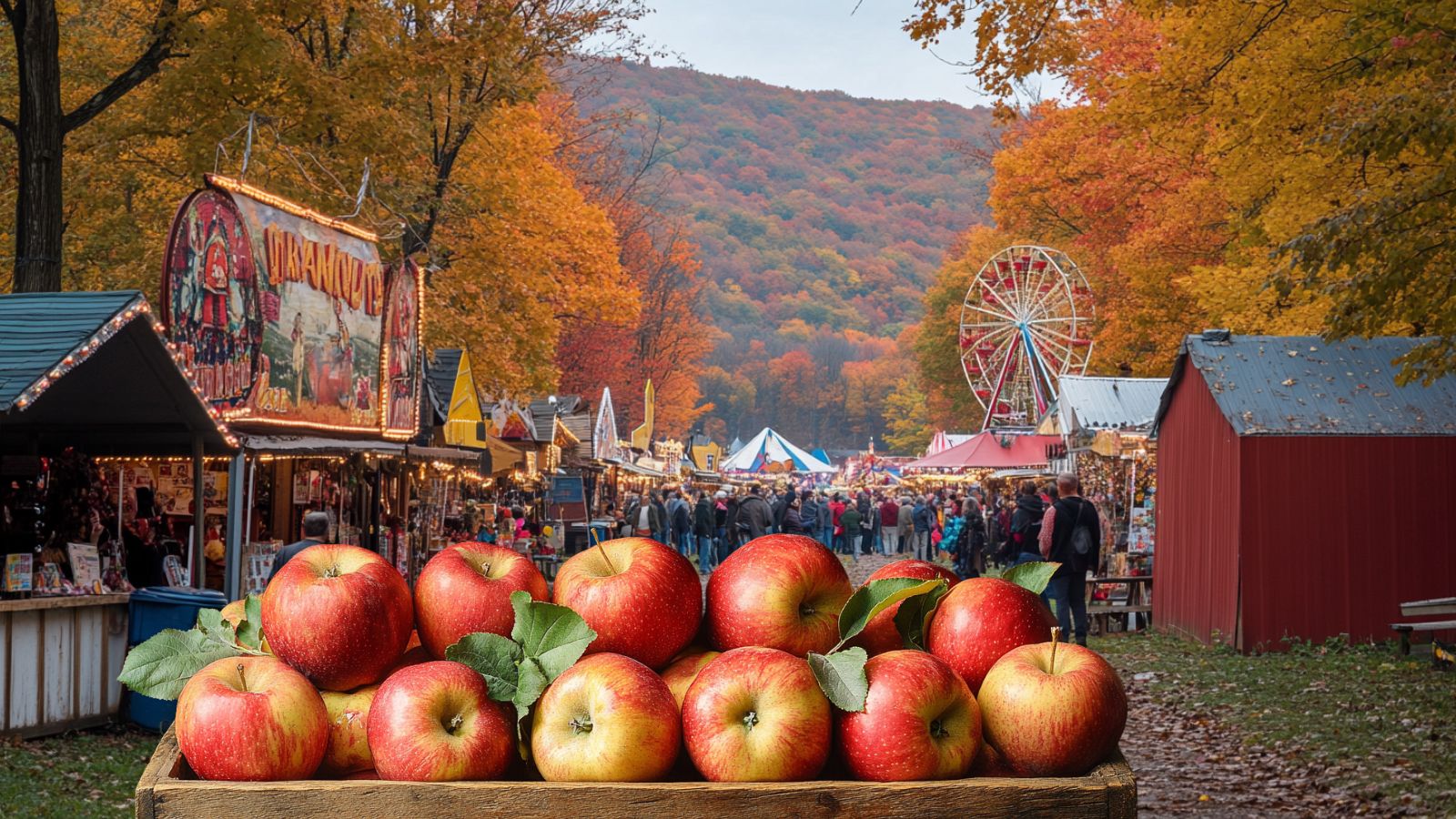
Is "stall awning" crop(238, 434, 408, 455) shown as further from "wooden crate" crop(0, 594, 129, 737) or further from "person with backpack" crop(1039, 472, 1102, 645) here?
"person with backpack" crop(1039, 472, 1102, 645)

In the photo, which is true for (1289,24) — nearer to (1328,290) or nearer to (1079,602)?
(1328,290)

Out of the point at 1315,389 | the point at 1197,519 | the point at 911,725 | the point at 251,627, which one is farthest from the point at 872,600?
the point at 1197,519

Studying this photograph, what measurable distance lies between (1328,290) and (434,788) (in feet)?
30.9

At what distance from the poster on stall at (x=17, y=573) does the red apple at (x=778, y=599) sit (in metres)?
8.29

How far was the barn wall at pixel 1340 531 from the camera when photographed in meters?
13.9

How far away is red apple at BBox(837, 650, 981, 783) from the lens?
278cm

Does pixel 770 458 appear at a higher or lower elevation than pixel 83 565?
higher

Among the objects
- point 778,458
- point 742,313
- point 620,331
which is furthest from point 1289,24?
point 742,313

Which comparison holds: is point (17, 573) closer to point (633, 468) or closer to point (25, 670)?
point (25, 670)

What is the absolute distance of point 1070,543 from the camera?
40.0ft

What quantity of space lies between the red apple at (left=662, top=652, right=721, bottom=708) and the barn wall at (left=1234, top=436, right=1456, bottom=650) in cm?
1204

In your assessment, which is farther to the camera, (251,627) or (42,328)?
(42,328)

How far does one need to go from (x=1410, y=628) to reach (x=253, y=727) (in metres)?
11.9

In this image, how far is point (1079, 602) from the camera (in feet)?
40.8
